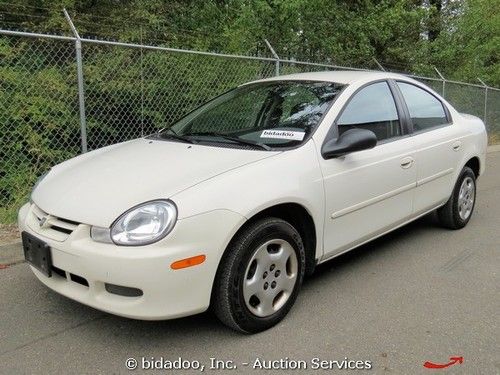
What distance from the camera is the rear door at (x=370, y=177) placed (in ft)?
11.4

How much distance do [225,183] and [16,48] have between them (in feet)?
16.4

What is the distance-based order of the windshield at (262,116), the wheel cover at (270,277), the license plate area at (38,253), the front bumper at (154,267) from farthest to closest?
the windshield at (262,116) → the wheel cover at (270,277) → the license plate area at (38,253) → the front bumper at (154,267)

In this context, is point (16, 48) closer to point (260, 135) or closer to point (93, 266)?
point (260, 135)

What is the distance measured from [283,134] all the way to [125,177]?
1.12 meters

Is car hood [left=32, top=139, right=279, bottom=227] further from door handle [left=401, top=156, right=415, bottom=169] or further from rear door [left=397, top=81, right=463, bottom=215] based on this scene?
rear door [left=397, top=81, right=463, bottom=215]

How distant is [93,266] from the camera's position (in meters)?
2.64

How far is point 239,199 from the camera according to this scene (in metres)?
2.85

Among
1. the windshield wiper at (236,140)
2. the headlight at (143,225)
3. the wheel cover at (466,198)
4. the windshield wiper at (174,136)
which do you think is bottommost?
the wheel cover at (466,198)

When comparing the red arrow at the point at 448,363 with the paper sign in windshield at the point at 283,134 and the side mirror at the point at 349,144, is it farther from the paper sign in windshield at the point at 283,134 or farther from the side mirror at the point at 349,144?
the paper sign in windshield at the point at 283,134

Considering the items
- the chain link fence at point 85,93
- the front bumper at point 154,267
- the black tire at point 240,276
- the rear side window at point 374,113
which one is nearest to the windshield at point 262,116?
the rear side window at point 374,113

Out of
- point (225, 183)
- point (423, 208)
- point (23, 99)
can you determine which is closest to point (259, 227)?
point (225, 183)

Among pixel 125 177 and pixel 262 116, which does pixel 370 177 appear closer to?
pixel 262 116

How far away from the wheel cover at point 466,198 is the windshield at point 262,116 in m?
2.11

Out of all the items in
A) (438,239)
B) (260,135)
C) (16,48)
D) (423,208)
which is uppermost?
(16,48)
